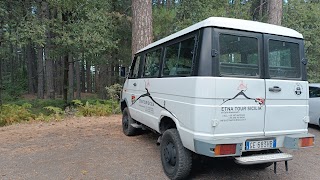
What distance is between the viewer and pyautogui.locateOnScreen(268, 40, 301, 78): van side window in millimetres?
3510

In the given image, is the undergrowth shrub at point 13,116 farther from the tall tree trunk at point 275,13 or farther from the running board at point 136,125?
the tall tree trunk at point 275,13

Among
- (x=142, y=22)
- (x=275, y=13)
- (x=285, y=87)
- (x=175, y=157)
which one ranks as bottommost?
(x=175, y=157)

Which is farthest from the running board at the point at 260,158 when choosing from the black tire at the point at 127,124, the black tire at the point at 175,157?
the black tire at the point at 127,124

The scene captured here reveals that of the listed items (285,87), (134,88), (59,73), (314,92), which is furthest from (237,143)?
(59,73)

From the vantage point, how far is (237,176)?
3.91 metres

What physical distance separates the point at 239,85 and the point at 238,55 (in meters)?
0.41

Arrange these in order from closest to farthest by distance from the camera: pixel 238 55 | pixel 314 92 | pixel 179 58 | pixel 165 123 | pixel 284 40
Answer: pixel 238 55 → pixel 284 40 → pixel 179 58 → pixel 165 123 → pixel 314 92

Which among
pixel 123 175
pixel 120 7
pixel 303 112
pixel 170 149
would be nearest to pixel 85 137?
pixel 123 175

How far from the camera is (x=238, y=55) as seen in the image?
3314 mm

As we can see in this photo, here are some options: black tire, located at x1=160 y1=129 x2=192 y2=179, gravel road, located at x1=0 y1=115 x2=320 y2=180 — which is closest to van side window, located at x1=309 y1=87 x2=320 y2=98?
gravel road, located at x1=0 y1=115 x2=320 y2=180

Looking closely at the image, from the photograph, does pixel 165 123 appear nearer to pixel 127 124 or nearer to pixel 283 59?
pixel 283 59

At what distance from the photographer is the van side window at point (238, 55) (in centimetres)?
325

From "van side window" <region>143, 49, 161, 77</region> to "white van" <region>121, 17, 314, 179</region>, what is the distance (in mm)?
608

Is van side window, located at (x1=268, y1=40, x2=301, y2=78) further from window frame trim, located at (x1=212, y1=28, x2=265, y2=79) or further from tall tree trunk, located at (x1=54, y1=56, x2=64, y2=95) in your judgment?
tall tree trunk, located at (x1=54, y1=56, x2=64, y2=95)
